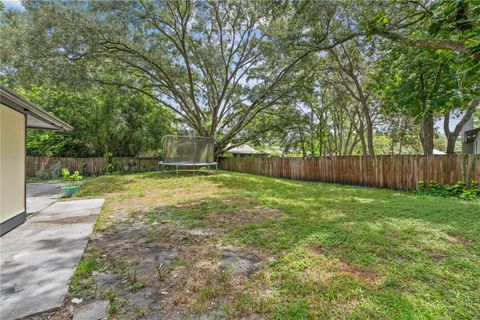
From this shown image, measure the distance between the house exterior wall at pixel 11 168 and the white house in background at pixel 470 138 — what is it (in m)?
14.5

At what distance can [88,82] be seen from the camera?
30.8 feet

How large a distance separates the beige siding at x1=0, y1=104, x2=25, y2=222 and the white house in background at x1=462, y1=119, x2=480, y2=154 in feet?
47.7

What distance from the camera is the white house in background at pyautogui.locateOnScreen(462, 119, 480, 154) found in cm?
1006

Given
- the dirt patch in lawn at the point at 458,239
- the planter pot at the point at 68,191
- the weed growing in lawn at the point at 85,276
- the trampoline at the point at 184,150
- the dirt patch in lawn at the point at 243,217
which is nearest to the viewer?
the weed growing in lawn at the point at 85,276

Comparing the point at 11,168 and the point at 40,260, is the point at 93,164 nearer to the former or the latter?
the point at 11,168

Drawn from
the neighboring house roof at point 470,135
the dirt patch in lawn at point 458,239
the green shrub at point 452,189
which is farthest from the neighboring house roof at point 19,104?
the neighboring house roof at point 470,135

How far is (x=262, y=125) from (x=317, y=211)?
11384mm

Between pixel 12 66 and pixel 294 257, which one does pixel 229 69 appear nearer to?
pixel 12 66

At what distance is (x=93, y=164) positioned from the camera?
12547mm

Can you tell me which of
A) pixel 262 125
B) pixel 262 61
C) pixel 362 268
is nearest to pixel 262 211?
pixel 362 268

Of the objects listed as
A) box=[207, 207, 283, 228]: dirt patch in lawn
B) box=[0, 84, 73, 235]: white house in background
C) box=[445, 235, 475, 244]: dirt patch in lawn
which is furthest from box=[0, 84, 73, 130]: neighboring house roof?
box=[445, 235, 475, 244]: dirt patch in lawn

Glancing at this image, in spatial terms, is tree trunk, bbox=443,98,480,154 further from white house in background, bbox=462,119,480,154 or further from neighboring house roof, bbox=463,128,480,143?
neighboring house roof, bbox=463,128,480,143

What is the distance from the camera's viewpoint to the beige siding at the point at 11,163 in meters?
3.32

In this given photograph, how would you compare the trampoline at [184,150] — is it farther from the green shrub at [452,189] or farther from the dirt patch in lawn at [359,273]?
the dirt patch in lawn at [359,273]
